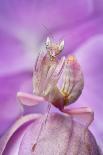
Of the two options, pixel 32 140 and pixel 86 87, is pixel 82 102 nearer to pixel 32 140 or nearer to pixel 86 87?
pixel 86 87

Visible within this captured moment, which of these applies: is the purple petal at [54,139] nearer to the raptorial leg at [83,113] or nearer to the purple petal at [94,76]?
the raptorial leg at [83,113]

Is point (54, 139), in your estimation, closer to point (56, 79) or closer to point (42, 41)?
point (56, 79)

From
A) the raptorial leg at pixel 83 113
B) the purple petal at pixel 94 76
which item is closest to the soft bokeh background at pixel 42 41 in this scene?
the purple petal at pixel 94 76

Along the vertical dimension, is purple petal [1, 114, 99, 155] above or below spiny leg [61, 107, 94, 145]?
below

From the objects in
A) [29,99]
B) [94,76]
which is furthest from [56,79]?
[94,76]

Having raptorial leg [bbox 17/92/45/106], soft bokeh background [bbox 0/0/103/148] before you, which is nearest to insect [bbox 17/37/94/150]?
raptorial leg [bbox 17/92/45/106]

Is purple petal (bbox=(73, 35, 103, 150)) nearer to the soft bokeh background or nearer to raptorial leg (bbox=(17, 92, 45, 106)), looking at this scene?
the soft bokeh background

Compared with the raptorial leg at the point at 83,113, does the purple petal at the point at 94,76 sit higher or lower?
higher

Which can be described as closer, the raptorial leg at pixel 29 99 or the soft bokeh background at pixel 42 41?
the raptorial leg at pixel 29 99

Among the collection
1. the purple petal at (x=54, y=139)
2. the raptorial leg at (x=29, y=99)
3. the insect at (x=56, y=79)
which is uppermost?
the insect at (x=56, y=79)
